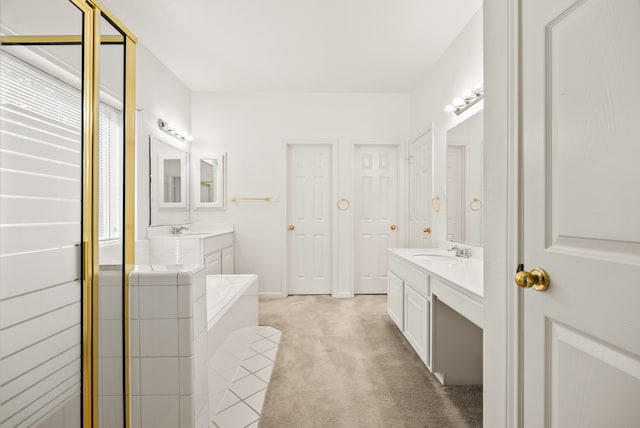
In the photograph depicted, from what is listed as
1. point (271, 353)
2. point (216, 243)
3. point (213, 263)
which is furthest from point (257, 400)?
point (216, 243)

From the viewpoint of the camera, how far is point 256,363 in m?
2.19

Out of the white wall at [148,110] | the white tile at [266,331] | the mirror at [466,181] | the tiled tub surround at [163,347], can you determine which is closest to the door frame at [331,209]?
the white tile at [266,331]

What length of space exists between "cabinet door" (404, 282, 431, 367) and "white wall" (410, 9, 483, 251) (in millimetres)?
857

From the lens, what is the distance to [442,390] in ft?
6.06

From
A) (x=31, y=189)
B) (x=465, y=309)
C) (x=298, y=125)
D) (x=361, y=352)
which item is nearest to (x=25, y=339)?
(x=31, y=189)

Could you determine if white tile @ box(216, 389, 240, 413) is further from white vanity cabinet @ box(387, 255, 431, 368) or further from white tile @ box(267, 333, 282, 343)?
white vanity cabinet @ box(387, 255, 431, 368)

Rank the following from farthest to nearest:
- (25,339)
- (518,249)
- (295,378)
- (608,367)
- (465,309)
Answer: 1. (295,378)
2. (465,309)
3. (518,249)
4. (25,339)
5. (608,367)

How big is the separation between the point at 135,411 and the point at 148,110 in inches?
107

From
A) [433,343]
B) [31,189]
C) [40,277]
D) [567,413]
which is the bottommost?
[433,343]

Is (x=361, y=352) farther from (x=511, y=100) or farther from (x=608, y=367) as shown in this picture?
(x=511, y=100)

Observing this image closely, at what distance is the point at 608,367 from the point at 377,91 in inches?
148

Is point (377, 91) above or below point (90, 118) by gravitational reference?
above

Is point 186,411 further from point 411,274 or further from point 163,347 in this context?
point 411,274

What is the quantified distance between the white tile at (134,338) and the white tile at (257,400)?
0.81 meters
